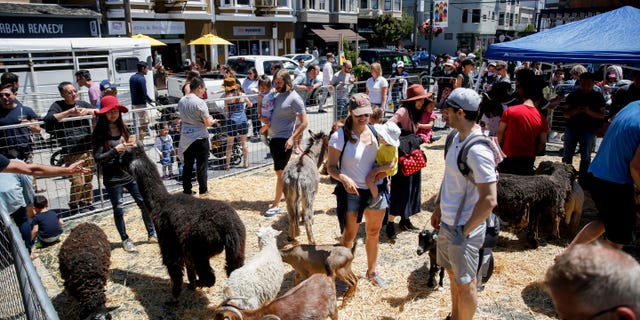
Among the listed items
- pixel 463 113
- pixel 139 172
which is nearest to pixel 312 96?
pixel 139 172

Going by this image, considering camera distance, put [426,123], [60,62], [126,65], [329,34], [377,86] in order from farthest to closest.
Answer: [329,34] < [126,65] < [60,62] < [377,86] < [426,123]

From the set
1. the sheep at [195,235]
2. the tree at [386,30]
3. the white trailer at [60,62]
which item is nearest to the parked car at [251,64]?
the white trailer at [60,62]

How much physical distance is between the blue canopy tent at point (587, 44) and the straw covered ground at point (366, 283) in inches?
90.0

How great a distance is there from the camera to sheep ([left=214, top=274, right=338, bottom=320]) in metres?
2.88

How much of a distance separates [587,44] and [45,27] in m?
19.3

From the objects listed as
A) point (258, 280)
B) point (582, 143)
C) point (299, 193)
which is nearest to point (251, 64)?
point (299, 193)

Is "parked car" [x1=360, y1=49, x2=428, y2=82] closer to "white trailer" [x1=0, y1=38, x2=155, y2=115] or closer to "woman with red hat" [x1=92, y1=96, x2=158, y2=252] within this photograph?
"white trailer" [x1=0, y1=38, x2=155, y2=115]

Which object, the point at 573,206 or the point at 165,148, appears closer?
the point at 573,206

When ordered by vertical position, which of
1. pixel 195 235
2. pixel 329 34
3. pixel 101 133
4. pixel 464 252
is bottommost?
pixel 195 235

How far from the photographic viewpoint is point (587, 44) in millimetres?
6531

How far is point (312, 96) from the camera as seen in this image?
1559 centimetres

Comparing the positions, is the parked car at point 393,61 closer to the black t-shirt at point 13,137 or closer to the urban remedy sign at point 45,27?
the urban remedy sign at point 45,27

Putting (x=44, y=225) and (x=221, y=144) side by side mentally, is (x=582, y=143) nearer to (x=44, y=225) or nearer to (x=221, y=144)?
(x=221, y=144)

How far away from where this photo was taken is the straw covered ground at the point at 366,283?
13.1 feet
